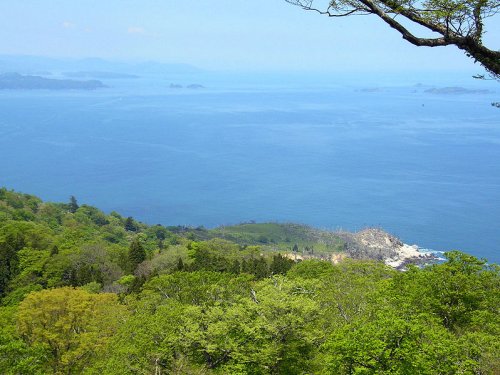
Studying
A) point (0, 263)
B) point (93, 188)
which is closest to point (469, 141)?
point (93, 188)

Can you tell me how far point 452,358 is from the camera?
33.1 ft

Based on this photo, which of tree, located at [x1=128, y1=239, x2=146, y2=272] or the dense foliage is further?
tree, located at [x1=128, y1=239, x2=146, y2=272]

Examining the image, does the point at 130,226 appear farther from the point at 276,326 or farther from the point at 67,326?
the point at 276,326

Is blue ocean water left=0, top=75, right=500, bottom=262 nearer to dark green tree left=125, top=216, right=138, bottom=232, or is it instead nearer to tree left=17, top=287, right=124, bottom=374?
dark green tree left=125, top=216, right=138, bottom=232

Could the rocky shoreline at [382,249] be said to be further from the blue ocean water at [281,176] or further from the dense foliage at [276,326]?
the dense foliage at [276,326]

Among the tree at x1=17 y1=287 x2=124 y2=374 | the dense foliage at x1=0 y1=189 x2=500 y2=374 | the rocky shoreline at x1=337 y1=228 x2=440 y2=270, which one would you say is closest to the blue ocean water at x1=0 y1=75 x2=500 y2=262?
the rocky shoreline at x1=337 y1=228 x2=440 y2=270

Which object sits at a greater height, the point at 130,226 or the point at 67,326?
the point at 67,326

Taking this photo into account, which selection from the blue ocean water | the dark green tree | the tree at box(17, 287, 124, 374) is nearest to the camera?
the tree at box(17, 287, 124, 374)

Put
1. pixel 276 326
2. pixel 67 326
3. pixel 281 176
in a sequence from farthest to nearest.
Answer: pixel 281 176
pixel 67 326
pixel 276 326

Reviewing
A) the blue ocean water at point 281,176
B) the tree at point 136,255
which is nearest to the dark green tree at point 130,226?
the blue ocean water at point 281,176

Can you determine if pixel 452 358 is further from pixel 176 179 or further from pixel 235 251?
pixel 176 179

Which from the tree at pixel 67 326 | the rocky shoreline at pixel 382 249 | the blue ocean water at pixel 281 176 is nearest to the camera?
the tree at pixel 67 326

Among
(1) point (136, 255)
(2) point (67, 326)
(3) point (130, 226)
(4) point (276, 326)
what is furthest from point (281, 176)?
(4) point (276, 326)

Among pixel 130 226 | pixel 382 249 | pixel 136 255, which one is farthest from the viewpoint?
pixel 382 249
